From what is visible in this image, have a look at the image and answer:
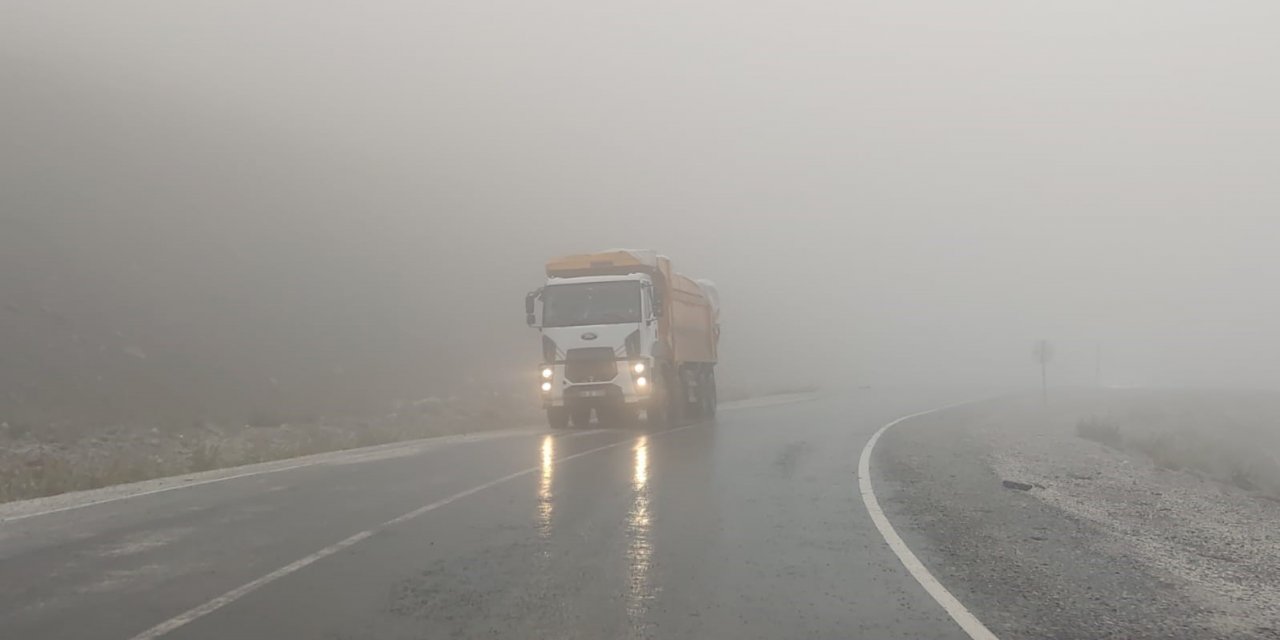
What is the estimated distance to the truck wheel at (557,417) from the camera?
71.5ft

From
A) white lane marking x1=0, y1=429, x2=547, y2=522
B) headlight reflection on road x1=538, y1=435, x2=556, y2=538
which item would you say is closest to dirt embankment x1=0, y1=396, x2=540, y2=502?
white lane marking x1=0, y1=429, x2=547, y2=522

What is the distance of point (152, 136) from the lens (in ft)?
180

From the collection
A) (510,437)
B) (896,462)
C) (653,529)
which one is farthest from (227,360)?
(653,529)

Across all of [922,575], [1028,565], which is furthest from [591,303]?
[922,575]

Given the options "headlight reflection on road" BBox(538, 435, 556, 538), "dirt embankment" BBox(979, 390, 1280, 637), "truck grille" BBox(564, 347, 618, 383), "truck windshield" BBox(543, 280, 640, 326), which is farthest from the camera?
"truck windshield" BBox(543, 280, 640, 326)

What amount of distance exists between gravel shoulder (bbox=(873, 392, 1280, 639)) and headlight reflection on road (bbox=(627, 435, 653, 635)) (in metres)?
1.95

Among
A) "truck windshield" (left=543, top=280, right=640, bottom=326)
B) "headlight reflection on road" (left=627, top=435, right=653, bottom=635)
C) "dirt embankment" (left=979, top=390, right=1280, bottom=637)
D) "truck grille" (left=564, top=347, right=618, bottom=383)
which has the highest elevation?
"truck windshield" (left=543, top=280, right=640, bottom=326)

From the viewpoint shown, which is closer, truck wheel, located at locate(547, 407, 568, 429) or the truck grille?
the truck grille

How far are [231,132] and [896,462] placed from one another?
6133cm

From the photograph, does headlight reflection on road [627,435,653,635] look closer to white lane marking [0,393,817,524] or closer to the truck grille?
white lane marking [0,393,817,524]

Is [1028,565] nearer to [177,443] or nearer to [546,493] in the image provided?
[546,493]

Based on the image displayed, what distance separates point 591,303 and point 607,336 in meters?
0.88

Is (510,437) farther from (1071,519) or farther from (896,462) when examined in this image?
(1071,519)

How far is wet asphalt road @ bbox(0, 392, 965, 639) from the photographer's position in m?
5.48
